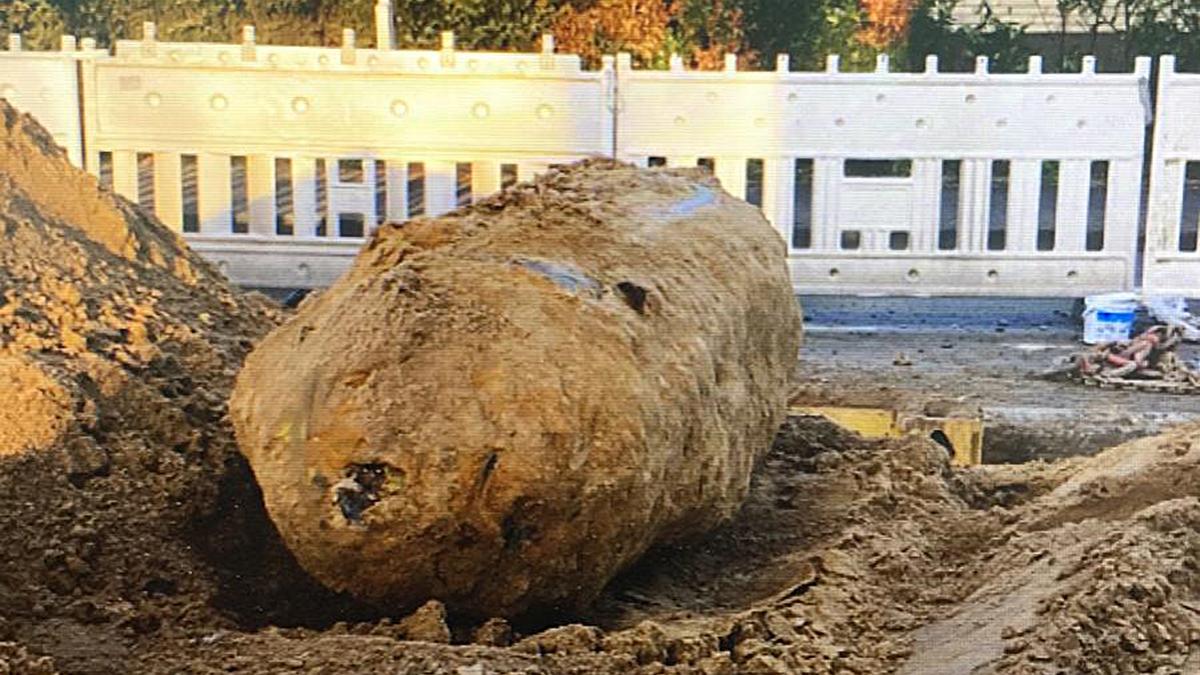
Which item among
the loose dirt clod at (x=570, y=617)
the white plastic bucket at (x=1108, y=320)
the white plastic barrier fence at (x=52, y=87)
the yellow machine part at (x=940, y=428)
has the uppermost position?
the white plastic barrier fence at (x=52, y=87)

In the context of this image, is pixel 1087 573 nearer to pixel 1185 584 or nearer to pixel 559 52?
pixel 1185 584

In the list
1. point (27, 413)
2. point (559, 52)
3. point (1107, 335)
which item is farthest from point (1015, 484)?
point (559, 52)

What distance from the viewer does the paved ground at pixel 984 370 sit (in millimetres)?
5578

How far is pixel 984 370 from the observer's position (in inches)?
253

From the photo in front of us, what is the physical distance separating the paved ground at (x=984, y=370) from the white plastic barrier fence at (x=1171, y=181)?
45 cm

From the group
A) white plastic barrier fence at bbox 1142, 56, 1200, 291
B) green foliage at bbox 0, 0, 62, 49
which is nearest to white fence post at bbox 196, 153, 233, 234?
green foliage at bbox 0, 0, 62, 49

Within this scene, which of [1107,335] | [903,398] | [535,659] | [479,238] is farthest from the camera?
[1107,335]

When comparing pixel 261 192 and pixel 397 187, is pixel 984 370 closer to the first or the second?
pixel 397 187

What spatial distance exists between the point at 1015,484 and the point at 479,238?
1610 mm

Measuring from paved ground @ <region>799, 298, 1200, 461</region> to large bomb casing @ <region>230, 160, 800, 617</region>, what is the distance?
288 cm

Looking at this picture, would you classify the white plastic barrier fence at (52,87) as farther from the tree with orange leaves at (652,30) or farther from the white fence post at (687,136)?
the tree with orange leaves at (652,30)

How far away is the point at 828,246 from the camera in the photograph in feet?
24.3

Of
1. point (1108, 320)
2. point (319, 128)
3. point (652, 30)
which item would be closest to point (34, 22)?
point (319, 128)

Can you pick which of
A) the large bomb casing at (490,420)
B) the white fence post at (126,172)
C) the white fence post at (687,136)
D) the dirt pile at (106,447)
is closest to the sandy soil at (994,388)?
the white fence post at (687,136)
